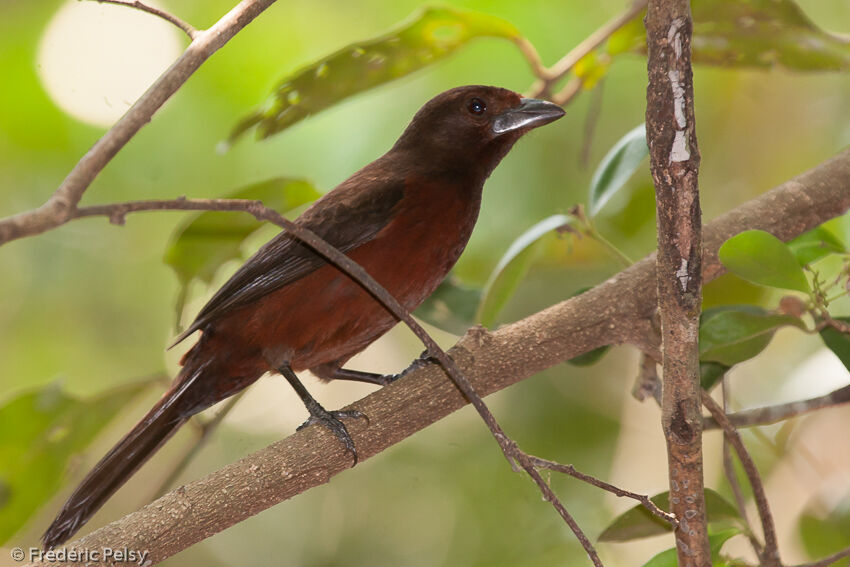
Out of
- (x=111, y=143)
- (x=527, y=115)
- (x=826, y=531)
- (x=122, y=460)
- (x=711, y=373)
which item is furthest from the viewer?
(x=527, y=115)

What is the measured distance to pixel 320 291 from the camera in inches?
112

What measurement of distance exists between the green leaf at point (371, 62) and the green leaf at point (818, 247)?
4.09 feet

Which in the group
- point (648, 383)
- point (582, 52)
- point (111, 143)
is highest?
point (582, 52)

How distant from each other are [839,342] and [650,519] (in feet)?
2.47

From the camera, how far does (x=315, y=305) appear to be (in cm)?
283

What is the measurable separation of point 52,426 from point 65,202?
1.99 m

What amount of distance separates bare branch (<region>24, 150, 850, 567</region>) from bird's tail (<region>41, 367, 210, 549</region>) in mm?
578

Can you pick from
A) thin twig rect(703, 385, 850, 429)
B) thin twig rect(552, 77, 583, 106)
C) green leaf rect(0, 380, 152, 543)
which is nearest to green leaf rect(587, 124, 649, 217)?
thin twig rect(552, 77, 583, 106)

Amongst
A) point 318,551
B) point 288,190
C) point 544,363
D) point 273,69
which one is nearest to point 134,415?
point 318,551

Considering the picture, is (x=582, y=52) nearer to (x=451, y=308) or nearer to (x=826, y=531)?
(x=451, y=308)

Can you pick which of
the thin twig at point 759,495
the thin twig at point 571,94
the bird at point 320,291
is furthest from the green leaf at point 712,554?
the thin twig at point 571,94

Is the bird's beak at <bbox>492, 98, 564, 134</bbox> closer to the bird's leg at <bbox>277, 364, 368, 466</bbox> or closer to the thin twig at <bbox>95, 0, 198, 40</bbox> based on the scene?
the bird's leg at <bbox>277, 364, 368, 466</bbox>

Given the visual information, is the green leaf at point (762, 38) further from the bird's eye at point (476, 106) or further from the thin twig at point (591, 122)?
the bird's eye at point (476, 106)

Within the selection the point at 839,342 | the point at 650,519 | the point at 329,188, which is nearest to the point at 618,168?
the point at 839,342
